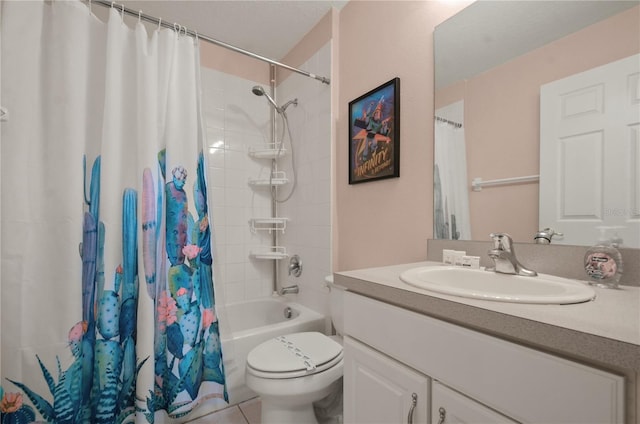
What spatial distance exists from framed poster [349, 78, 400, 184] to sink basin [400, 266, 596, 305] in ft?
1.92

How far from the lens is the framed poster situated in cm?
135

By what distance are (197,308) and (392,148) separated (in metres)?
1.18

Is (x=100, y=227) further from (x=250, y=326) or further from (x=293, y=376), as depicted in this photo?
(x=250, y=326)

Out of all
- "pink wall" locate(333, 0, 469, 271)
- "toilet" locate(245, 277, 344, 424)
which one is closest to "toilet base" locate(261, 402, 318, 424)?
"toilet" locate(245, 277, 344, 424)

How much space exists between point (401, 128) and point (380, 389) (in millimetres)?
1084

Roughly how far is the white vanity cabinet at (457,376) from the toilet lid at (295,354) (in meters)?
0.31

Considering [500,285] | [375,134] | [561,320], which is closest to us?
[561,320]

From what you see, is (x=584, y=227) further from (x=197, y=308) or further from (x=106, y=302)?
(x=106, y=302)

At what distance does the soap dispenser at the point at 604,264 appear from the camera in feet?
2.25

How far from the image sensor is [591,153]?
2.58 ft

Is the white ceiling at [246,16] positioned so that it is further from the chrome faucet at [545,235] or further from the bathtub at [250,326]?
the bathtub at [250,326]

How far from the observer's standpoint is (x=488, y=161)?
1.02 metres

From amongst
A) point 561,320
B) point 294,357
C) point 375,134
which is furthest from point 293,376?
point 375,134

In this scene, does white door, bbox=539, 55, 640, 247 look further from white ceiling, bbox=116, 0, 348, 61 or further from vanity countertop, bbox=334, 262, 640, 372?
white ceiling, bbox=116, 0, 348, 61
